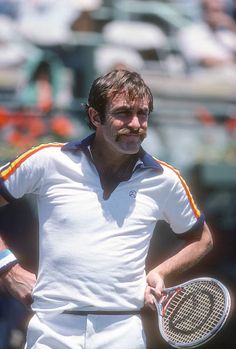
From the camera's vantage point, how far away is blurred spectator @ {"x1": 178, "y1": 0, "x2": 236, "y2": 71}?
8.45 meters

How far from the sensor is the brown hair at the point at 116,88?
120 inches

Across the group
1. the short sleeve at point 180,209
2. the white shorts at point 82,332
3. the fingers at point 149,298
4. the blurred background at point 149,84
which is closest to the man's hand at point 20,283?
the white shorts at point 82,332

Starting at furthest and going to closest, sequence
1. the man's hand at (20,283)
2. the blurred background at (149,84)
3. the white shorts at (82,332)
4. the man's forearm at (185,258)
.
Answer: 1. the blurred background at (149,84)
2. the man's forearm at (185,258)
3. the man's hand at (20,283)
4. the white shorts at (82,332)

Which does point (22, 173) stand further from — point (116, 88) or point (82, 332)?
point (82, 332)

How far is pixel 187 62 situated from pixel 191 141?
1.44 metres

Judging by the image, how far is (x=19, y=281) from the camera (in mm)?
3125

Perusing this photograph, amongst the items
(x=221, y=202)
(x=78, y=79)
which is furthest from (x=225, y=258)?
(x=78, y=79)

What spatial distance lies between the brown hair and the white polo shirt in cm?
18

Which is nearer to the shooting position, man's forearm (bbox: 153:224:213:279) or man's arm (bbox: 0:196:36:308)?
man's arm (bbox: 0:196:36:308)

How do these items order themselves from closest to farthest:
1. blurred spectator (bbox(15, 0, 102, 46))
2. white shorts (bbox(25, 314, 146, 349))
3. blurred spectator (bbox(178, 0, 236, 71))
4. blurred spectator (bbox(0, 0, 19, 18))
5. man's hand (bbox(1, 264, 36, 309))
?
white shorts (bbox(25, 314, 146, 349)) → man's hand (bbox(1, 264, 36, 309)) → blurred spectator (bbox(15, 0, 102, 46)) → blurred spectator (bbox(0, 0, 19, 18)) → blurred spectator (bbox(178, 0, 236, 71))

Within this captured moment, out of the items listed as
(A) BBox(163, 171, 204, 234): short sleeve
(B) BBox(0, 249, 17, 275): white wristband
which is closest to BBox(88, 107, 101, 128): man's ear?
(A) BBox(163, 171, 204, 234): short sleeve

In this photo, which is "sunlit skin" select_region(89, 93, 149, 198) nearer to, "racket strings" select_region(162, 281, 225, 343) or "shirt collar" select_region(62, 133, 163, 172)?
"shirt collar" select_region(62, 133, 163, 172)

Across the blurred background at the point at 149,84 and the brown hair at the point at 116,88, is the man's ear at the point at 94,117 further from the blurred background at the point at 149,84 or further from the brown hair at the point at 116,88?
the blurred background at the point at 149,84

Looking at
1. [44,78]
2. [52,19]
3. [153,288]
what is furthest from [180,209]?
[52,19]
